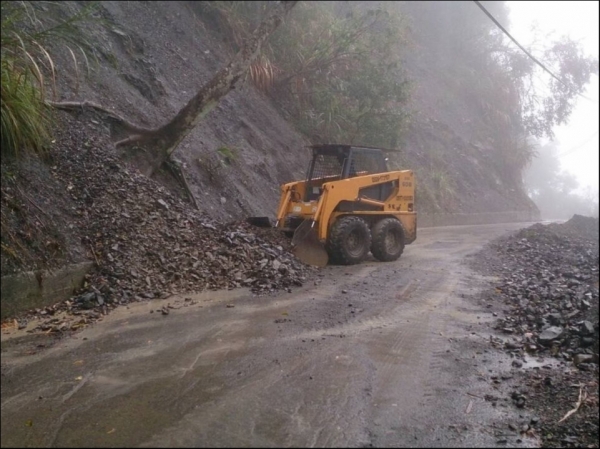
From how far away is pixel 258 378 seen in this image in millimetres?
4367

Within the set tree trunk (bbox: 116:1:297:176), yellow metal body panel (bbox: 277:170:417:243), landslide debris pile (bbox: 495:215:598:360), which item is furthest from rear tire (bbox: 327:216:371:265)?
tree trunk (bbox: 116:1:297:176)

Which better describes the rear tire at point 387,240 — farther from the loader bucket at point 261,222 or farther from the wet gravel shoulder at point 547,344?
the loader bucket at point 261,222

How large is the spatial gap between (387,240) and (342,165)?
1.82 meters

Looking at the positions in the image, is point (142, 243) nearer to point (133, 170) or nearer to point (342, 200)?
point (133, 170)

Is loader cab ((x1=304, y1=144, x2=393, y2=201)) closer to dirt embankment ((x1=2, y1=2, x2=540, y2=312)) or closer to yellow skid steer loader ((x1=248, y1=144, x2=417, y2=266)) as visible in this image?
yellow skid steer loader ((x1=248, y1=144, x2=417, y2=266))

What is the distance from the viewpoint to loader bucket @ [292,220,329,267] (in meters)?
9.55

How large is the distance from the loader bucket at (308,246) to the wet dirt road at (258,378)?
2.43m

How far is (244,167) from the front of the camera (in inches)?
575

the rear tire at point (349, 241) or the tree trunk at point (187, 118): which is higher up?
the tree trunk at point (187, 118)

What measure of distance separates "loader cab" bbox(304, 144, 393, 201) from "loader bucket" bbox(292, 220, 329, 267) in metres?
1.14

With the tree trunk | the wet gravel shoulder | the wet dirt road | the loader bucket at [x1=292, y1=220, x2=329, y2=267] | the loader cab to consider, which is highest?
the tree trunk

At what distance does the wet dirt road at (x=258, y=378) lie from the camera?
346 cm

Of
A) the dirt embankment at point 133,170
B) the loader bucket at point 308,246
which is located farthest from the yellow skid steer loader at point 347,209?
the dirt embankment at point 133,170

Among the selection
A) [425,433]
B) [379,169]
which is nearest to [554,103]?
[379,169]
